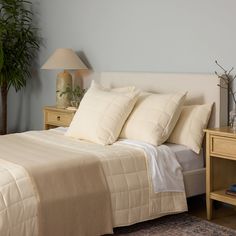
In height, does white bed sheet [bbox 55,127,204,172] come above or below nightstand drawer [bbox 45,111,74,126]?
below

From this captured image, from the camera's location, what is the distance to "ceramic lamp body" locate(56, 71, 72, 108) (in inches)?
185

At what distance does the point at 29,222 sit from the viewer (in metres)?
2.46

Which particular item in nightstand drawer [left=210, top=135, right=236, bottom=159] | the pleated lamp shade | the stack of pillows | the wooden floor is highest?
the pleated lamp shade

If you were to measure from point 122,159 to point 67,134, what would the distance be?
0.81 metres

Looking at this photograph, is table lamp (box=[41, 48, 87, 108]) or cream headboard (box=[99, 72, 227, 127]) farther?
table lamp (box=[41, 48, 87, 108])

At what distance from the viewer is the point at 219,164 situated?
10.8ft

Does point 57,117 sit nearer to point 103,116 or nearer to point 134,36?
point 134,36

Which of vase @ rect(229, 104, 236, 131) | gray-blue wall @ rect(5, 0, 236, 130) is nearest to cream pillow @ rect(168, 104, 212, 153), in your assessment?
vase @ rect(229, 104, 236, 131)

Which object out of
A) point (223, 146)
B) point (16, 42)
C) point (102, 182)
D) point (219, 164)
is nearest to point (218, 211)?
point (219, 164)

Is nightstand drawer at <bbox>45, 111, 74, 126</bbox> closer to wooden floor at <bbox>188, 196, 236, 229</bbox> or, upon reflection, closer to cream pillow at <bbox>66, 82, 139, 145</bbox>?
cream pillow at <bbox>66, 82, 139, 145</bbox>

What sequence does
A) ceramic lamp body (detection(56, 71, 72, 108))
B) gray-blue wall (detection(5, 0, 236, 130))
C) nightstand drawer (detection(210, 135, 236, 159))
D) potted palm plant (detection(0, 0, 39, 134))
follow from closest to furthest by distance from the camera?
nightstand drawer (detection(210, 135, 236, 159)) < gray-blue wall (detection(5, 0, 236, 130)) < ceramic lamp body (detection(56, 71, 72, 108)) < potted palm plant (detection(0, 0, 39, 134))

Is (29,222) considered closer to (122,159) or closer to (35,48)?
(122,159)

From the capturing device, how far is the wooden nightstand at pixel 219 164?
9.86 feet

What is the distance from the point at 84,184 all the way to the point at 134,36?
1.92m
